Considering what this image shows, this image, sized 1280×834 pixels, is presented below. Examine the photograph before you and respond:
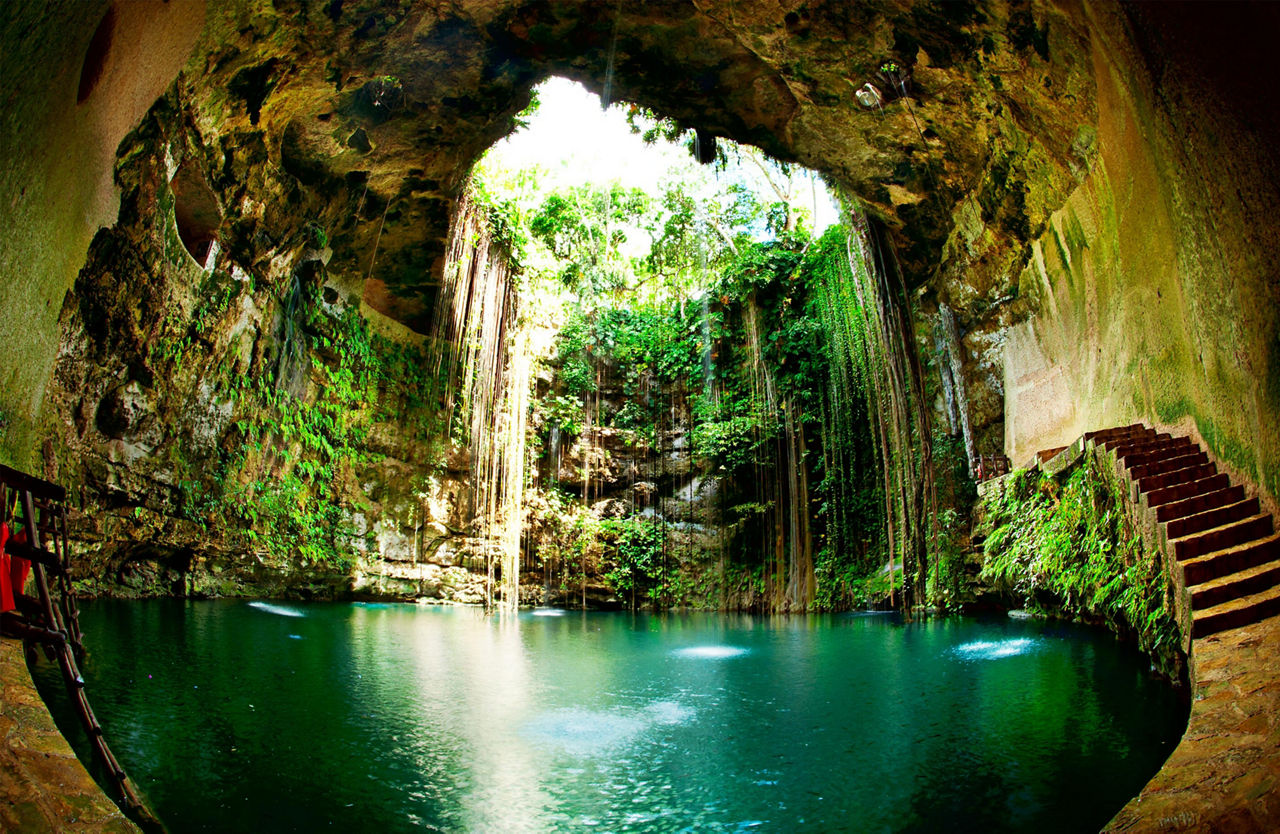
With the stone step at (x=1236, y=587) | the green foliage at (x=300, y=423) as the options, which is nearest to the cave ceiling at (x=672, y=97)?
the green foliage at (x=300, y=423)

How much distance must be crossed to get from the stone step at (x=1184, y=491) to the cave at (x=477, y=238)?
0.10m

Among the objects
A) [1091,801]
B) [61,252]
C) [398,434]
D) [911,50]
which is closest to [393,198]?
[398,434]

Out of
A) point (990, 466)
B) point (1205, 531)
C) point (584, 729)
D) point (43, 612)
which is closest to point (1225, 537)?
point (1205, 531)

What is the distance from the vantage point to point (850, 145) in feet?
25.1

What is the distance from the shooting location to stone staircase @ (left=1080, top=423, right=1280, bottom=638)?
2.88m

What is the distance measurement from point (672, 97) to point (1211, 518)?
6220mm

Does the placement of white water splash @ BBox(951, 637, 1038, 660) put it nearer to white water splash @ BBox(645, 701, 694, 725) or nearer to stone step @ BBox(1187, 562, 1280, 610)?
stone step @ BBox(1187, 562, 1280, 610)

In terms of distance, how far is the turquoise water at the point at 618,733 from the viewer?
7.38 ft

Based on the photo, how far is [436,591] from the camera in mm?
10344

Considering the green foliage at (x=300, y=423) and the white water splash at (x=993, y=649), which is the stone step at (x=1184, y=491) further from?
the green foliage at (x=300, y=423)

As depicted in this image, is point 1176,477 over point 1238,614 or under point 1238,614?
over

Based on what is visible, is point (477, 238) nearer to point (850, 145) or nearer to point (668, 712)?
point (850, 145)

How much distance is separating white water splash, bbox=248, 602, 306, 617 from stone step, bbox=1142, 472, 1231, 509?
7.29 metres

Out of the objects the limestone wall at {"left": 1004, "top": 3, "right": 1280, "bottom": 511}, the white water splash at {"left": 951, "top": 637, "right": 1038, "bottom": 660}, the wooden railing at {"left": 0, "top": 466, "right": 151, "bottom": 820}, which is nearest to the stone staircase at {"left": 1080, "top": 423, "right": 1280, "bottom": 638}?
the limestone wall at {"left": 1004, "top": 3, "right": 1280, "bottom": 511}
